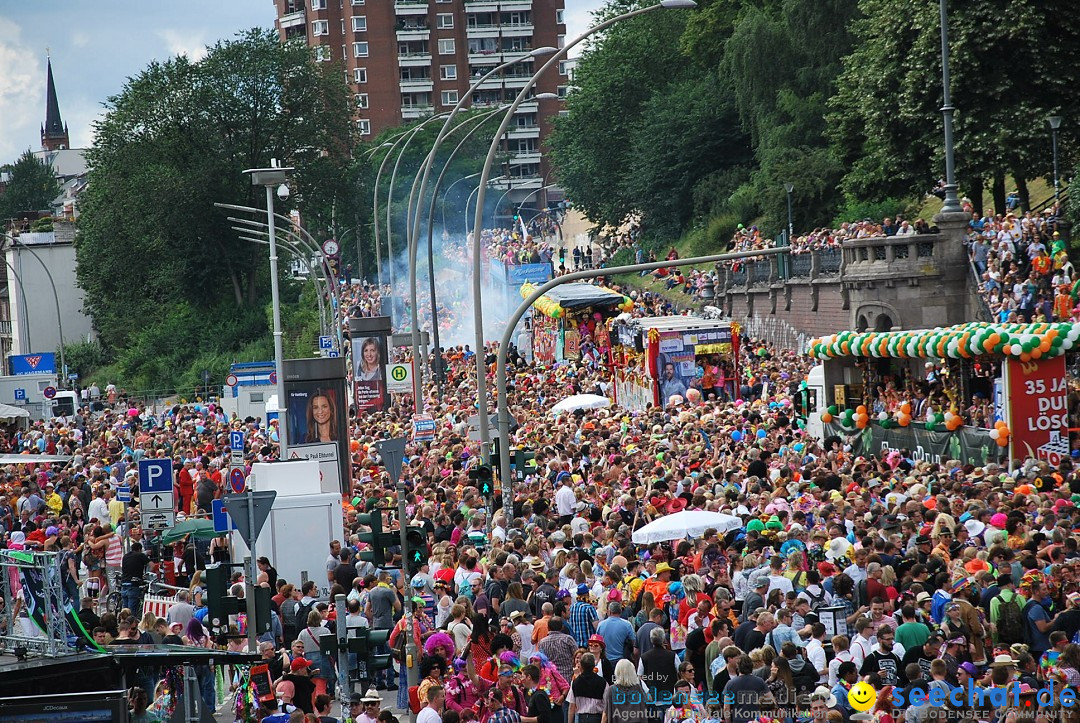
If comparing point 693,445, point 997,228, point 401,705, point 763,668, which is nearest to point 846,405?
point 693,445

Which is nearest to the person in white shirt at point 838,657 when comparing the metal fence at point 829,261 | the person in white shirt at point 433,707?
the person in white shirt at point 433,707

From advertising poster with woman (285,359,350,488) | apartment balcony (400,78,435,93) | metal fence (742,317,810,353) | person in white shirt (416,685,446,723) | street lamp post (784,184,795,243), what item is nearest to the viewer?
person in white shirt (416,685,446,723)

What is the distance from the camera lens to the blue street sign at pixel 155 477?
73.3ft

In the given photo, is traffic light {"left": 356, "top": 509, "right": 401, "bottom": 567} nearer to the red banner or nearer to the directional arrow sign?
the directional arrow sign

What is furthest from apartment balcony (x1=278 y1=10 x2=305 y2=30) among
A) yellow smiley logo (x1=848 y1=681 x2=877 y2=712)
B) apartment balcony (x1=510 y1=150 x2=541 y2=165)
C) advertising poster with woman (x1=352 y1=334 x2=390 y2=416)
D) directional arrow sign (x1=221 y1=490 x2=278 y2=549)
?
yellow smiley logo (x1=848 y1=681 x2=877 y2=712)

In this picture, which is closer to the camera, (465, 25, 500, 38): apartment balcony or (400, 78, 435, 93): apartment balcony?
(400, 78, 435, 93): apartment balcony

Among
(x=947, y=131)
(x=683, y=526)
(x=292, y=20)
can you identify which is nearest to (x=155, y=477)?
(x=683, y=526)

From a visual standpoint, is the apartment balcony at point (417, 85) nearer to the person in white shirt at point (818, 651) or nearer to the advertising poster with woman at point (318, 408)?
the advertising poster with woman at point (318, 408)

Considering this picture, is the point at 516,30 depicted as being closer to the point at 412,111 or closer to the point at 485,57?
the point at 485,57

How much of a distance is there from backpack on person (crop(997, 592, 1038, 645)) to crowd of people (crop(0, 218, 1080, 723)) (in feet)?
0.06

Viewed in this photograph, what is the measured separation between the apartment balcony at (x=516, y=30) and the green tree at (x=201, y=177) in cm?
5717

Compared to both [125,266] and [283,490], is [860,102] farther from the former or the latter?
[125,266]

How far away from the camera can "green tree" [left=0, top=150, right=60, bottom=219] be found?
148500mm

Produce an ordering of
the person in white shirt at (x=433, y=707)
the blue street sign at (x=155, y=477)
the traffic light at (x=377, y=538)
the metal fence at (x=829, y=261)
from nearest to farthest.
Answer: the person in white shirt at (x=433, y=707)
the traffic light at (x=377, y=538)
the blue street sign at (x=155, y=477)
the metal fence at (x=829, y=261)
